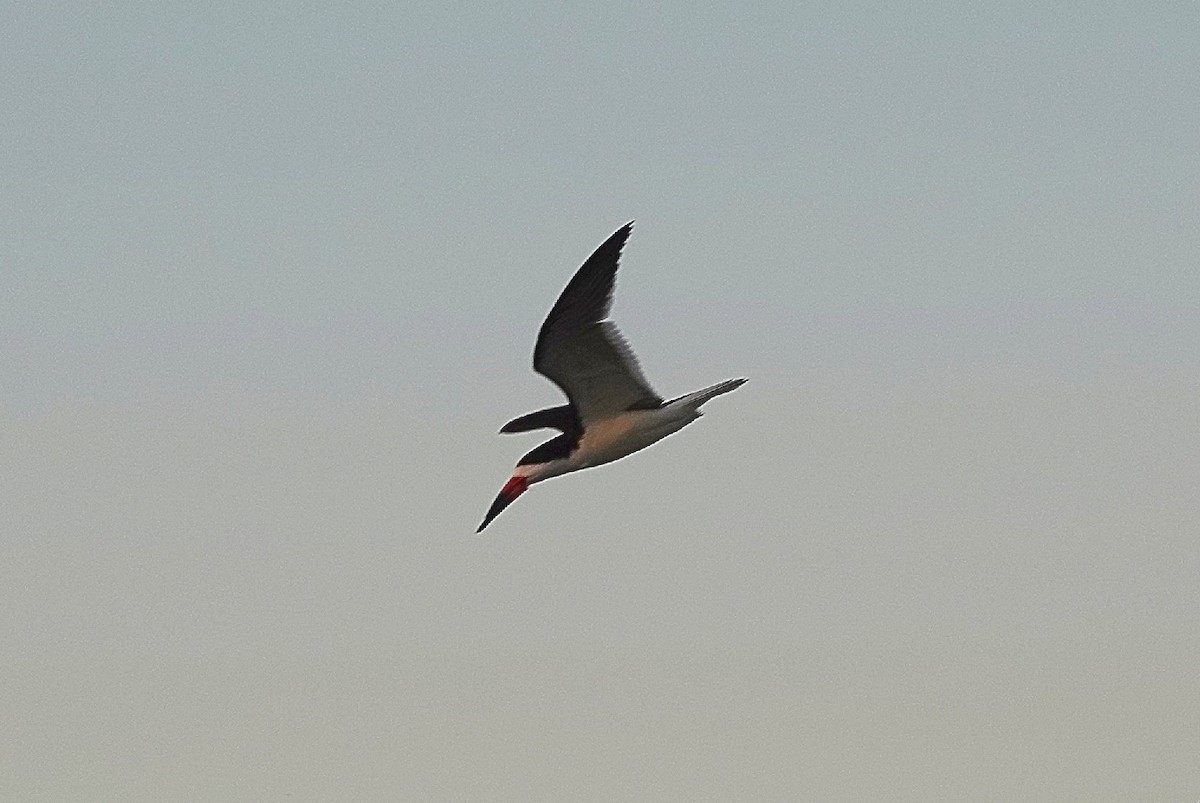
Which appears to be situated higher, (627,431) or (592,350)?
(592,350)

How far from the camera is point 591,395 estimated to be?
73.2ft

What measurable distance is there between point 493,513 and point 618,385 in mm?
2651

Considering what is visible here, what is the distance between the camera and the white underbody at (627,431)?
22172mm

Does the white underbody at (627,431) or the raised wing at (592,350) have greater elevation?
the raised wing at (592,350)

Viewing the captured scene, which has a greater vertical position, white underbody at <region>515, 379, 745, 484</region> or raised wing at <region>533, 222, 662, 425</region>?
raised wing at <region>533, 222, 662, 425</region>

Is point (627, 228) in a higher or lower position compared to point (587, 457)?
higher

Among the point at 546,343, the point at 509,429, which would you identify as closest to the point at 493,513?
the point at 509,429

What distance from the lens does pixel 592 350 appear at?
850 inches

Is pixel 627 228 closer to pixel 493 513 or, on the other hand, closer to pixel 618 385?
pixel 618 385

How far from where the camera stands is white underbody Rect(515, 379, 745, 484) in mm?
22172

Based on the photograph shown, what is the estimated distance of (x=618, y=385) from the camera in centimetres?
2212

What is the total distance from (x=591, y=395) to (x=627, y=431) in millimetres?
550

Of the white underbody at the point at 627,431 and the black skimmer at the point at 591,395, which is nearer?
the black skimmer at the point at 591,395

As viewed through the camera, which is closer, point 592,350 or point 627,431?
point 592,350
